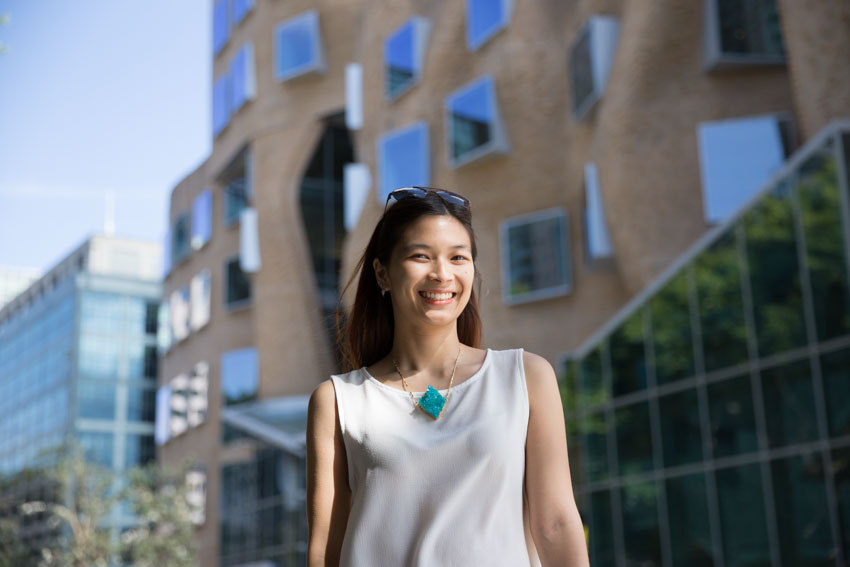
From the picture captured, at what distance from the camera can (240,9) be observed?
3653cm

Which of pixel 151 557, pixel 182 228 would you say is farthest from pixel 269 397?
pixel 182 228

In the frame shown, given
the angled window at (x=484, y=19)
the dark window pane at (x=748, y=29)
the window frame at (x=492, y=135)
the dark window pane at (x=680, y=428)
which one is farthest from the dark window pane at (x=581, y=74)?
the dark window pane at (x=680, y=428)

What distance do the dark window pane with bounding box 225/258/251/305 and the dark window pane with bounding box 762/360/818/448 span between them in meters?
22.6

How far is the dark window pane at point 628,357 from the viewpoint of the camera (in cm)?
1925

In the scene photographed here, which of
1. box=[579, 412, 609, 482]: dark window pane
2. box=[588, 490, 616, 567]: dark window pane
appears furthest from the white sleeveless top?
box=[579, 412, 609, 482]: dark window pane

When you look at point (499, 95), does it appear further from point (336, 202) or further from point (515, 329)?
point (336, 202)

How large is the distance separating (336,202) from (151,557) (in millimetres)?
12270

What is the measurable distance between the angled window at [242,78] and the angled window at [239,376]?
7987 mm

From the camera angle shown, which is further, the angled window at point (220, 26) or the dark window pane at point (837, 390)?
the angled window at point (220, 26)

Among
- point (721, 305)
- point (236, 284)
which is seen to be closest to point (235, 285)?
point (236, 284)

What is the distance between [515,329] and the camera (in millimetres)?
23875

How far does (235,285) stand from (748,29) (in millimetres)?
20985

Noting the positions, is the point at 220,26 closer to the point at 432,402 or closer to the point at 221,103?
the point at 221,103

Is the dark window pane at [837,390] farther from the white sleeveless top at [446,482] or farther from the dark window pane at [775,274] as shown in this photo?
the white sleeveless top at [446,482]
